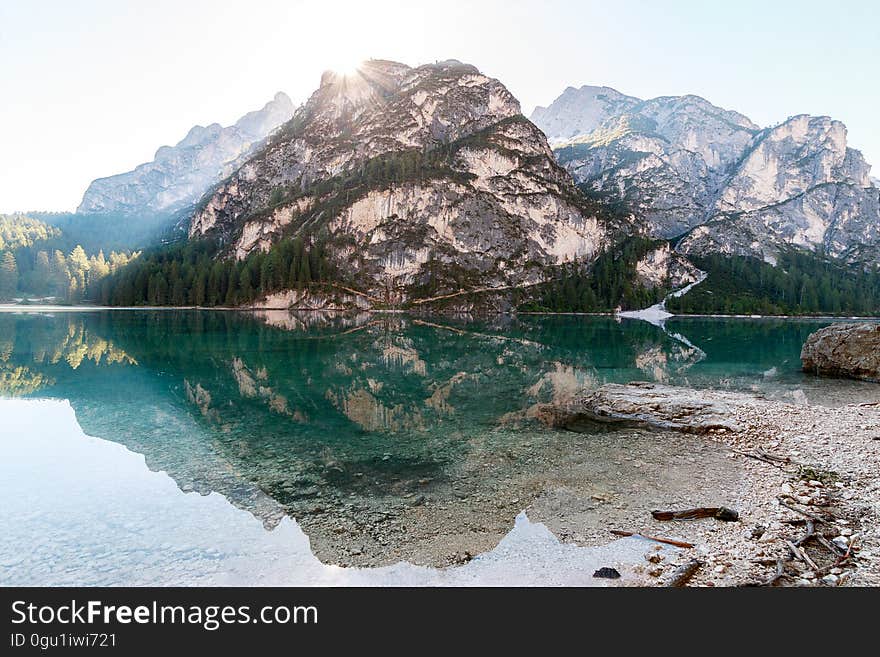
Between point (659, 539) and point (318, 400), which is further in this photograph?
point (318, 400)

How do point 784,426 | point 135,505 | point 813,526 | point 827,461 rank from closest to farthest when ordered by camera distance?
point 813,526 → point 135,505 → point 827,461 → point 784,426

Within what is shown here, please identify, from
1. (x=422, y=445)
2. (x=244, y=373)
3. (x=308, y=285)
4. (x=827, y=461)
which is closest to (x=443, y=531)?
(x=422, y=445)

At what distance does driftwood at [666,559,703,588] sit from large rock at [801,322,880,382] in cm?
3518

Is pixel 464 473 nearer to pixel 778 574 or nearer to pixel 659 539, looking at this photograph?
pixel 659 539

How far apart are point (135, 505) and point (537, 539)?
11.0 meters

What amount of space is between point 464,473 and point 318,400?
14.5m

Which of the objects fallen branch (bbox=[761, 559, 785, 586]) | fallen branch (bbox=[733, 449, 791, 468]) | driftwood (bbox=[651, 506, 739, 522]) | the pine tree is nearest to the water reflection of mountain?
driftwood (bbox=[651, 506, 739, 522])

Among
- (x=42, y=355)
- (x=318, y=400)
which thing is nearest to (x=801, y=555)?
(x=318, y=400)

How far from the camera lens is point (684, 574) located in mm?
9352

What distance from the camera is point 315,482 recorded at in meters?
15.3

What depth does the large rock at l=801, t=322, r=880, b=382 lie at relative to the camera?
34969 mm

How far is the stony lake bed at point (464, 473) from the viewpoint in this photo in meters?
10.1
